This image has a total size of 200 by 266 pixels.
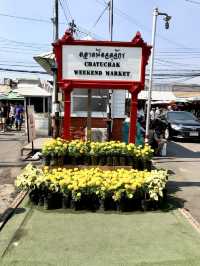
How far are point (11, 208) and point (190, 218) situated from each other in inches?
115

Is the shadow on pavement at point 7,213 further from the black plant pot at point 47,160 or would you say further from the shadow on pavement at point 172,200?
the shadow on pavement at point 172,200

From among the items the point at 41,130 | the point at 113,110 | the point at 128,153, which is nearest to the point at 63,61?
the point at 128,153

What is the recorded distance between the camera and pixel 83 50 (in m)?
8.36

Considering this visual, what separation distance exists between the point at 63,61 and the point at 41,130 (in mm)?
11410

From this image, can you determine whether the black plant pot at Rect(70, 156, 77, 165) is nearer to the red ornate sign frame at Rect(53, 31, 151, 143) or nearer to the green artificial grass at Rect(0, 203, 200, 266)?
the red ornate sign frame at Rect(53, 31, 151, 143)

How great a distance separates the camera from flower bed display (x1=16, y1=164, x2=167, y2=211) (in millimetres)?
6738

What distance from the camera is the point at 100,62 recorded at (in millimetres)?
8383

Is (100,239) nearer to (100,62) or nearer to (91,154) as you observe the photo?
(91,154)

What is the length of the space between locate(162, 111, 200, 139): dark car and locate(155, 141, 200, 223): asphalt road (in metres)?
2.96

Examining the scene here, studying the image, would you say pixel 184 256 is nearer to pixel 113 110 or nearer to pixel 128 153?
pixel 128 153

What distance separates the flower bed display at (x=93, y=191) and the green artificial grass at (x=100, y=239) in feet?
0.69

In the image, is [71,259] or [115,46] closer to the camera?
[71,259]

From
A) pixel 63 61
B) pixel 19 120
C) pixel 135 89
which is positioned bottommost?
pixel 19 120

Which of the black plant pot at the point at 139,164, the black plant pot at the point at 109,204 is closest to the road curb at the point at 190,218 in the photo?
the black plant pot at the point at 109,204
